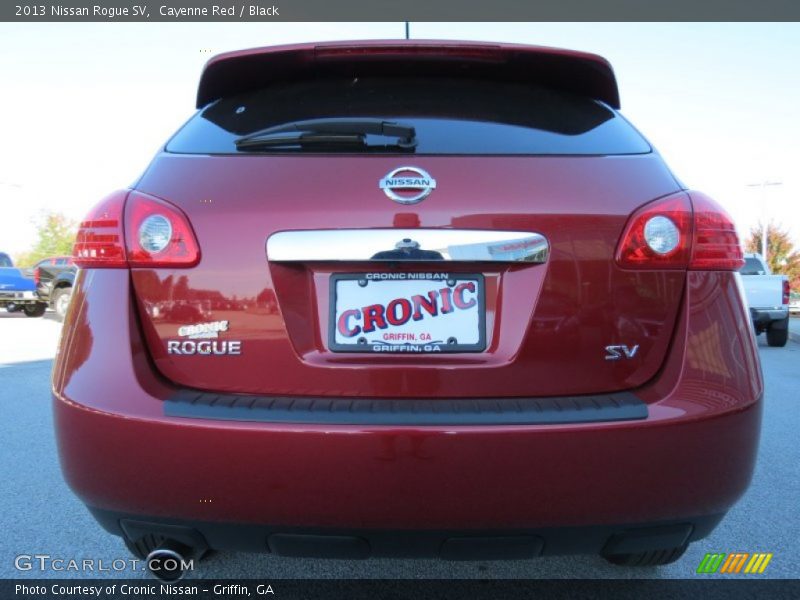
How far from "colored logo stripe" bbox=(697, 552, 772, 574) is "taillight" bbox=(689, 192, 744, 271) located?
4.01 ft

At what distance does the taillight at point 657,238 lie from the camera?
4.65ft

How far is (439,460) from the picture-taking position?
1.28 meters

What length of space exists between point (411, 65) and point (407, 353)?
897 mm

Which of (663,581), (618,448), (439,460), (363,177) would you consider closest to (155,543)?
(439,460)

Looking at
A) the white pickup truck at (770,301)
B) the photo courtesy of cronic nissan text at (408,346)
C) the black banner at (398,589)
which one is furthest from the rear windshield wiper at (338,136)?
the white pickup truck at (770,301)

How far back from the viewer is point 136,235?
1453mm

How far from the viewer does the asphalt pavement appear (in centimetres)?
202

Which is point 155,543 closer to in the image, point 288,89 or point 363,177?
point 363,177

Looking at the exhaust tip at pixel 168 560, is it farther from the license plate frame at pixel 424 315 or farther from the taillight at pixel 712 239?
the taillight at pixel 712 239

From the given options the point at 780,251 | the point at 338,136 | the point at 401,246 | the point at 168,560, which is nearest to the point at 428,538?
the point at 401,246

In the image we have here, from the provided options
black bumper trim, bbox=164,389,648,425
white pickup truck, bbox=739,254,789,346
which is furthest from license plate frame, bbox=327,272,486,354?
white pickup truck, bbox=739,254,789,346

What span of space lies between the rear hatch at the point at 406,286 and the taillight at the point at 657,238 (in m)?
0.03

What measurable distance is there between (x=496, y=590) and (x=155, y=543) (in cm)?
109

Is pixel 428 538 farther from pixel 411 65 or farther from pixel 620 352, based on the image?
pixel 411 65
